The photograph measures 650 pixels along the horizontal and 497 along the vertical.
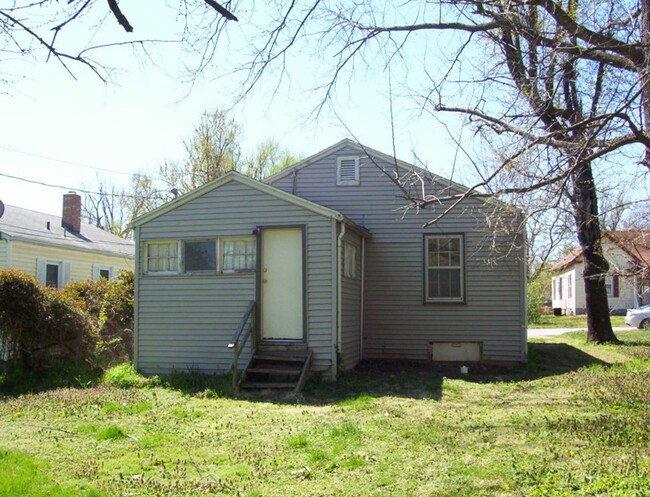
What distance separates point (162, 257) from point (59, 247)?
9.67 metres

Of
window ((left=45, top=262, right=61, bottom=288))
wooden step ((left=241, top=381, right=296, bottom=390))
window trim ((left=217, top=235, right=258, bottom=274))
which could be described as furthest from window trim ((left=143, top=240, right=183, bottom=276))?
window ((left=45, top=262, right=61, bottom=288))

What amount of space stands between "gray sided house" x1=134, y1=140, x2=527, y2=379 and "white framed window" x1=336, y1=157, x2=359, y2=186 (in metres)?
0.02

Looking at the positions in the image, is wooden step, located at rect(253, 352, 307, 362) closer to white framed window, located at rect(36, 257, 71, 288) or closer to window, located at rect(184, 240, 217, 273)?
window, located at rect(184, 240, 217, 273)

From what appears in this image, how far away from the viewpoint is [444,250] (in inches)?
547

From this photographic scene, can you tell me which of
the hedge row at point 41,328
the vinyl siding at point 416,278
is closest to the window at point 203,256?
the hedge row at point 41,328

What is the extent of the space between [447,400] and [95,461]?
207 inches

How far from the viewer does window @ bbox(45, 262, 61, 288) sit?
67.6 feet

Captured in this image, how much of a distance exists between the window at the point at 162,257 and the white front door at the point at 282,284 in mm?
1918

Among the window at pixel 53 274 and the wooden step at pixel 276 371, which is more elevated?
the window at pixel 53 274

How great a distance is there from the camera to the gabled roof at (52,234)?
63.7ft

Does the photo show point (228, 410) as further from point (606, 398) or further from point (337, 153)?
point (337, 153)

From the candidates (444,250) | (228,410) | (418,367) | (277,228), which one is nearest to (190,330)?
(277,228)

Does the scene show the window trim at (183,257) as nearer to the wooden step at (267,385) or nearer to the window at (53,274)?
the wooden step at (267,385)

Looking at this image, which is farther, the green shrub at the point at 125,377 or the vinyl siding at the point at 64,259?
the vinyl siding at the point at 64,259
